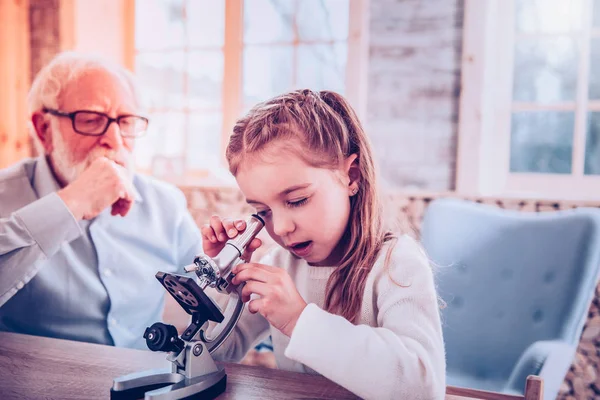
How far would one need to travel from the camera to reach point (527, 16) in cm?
271

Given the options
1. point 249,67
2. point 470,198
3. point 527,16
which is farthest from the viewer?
point 249,67

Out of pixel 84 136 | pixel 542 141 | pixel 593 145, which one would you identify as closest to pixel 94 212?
pixel 84 136

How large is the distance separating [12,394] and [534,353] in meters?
1.29

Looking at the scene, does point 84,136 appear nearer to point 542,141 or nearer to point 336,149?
point 336,149

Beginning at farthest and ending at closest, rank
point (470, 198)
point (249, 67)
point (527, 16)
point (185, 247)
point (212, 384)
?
point (249, 67) → point (527, 16) → point (470, 198) → point (185, 247) → point (212, 384)

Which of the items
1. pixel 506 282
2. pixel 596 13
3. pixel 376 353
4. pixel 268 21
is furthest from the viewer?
pixel 268 21

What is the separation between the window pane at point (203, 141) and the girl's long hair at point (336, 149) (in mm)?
2377

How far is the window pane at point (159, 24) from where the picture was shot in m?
3.46

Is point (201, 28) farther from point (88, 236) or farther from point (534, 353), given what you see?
point (534, 353)

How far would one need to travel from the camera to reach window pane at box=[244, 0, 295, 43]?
3178 mm

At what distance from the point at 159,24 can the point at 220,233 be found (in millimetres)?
→ 2882

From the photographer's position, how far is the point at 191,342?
0.78 metres

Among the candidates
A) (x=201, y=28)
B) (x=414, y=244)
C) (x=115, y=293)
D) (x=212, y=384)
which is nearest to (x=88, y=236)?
(x=115, y=293)

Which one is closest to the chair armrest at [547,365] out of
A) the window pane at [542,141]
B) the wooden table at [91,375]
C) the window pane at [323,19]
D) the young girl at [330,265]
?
the wooden table at [91,375]
